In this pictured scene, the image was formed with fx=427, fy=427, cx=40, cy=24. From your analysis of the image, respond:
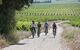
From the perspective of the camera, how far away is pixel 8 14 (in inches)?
1223

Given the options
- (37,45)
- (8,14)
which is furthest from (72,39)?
(8,14)

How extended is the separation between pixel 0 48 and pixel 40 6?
17391 cm

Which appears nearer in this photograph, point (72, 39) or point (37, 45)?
point (37, 45)

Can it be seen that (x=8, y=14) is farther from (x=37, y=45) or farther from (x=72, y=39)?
(x=72, y=39)

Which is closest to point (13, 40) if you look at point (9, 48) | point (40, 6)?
point (9, 48)

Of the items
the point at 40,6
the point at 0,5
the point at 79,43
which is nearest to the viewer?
the point at 79,43

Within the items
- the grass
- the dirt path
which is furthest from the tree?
the grass

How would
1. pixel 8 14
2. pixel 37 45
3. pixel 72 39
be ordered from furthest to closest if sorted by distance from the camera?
1. pixel 72 39
2. pixel 8 14
3. pixel 37 45

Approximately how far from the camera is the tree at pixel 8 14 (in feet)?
101

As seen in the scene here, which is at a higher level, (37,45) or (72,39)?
(37,45)

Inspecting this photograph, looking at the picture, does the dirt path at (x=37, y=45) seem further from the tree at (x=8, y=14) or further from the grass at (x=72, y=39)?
the tree at (x=8, y=14)

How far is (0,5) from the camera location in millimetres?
30578

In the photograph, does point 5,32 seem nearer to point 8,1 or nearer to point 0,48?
point 8,1

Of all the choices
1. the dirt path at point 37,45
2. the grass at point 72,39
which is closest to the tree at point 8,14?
the dirt path at point 37,45
